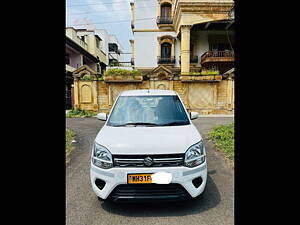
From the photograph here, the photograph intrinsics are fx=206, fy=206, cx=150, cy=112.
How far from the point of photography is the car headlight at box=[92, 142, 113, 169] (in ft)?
8.51

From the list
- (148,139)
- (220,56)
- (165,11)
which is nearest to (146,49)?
(165,11)

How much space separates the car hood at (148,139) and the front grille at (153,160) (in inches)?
2.0

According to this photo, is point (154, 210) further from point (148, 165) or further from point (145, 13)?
point (145, 13)

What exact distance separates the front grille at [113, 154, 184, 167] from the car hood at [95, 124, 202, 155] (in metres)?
0.05

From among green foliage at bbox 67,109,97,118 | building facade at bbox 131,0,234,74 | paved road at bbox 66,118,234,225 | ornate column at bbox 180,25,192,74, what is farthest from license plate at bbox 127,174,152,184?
ornate column at bbox 180,25,192,74

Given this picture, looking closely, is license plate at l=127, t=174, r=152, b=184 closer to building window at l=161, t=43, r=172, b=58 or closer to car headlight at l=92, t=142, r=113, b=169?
car headlight at l=92, t=142, r=113, b=169

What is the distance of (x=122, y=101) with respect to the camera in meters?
3.94

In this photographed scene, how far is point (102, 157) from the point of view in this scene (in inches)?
105

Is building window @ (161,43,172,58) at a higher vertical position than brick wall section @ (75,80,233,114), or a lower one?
higher

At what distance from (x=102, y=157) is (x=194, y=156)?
1.19 metres
